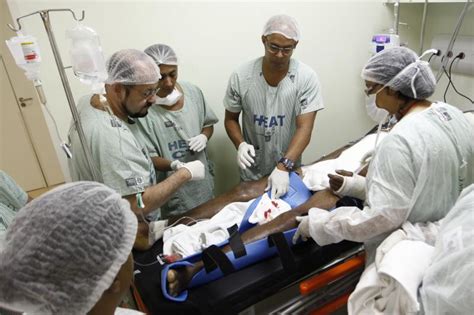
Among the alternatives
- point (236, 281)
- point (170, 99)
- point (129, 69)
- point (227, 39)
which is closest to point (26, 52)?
point (129, 69)

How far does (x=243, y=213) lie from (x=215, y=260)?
0.45 metres

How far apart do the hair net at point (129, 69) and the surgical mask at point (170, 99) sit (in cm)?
42

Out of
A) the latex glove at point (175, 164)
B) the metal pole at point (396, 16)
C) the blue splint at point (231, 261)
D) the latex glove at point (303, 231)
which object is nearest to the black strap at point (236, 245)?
the blue splint at point (231, 261)

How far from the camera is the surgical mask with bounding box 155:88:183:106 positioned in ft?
5.51

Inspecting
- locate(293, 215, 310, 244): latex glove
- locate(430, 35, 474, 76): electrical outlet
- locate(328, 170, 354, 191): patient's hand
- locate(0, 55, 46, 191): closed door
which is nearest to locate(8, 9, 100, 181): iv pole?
locate(293, 215, 310, 244): latex glove

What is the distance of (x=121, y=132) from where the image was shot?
1.25 meters

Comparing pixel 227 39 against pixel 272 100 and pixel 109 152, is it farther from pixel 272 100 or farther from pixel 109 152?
pixel 109 152

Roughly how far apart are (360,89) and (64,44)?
2341 millimetres

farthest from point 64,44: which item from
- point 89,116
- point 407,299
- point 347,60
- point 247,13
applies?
point 347,60

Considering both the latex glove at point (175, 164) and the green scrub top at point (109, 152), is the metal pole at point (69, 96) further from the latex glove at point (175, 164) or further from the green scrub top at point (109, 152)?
the latex glove at point (175, 164)

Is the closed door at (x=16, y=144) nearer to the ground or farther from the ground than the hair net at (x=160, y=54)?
nearer to the ground

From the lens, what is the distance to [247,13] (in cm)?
213

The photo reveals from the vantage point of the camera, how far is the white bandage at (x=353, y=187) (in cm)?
152

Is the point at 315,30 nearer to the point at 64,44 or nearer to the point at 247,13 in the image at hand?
the point at 247,13
